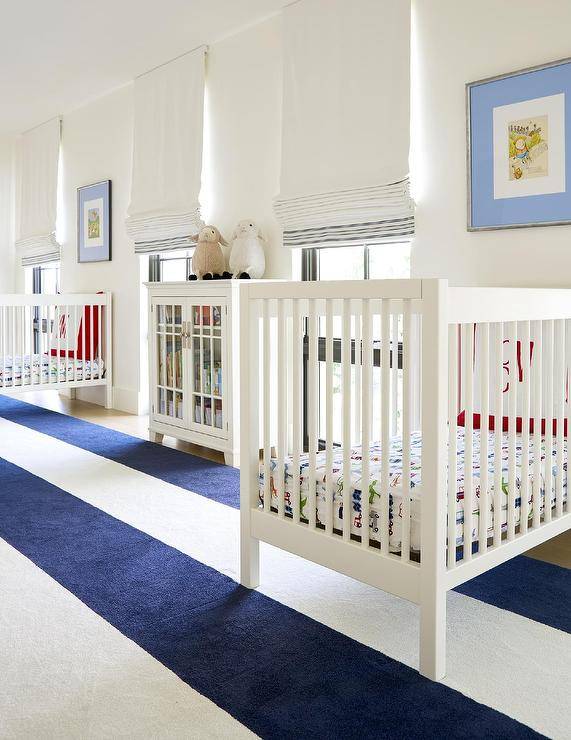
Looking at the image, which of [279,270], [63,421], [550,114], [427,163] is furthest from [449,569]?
[63,421]

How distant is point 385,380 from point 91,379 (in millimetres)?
3657

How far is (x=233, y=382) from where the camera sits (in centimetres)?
330

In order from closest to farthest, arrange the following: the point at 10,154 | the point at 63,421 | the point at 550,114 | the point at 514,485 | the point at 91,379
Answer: the point at 514,485
the point at 550,114
the point at 63,421
the point at 91,379
the point at 10,154

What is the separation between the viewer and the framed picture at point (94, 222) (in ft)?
16.3

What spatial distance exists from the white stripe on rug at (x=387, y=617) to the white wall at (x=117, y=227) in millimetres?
2037

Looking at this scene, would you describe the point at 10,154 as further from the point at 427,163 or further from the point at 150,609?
the point at 150,609

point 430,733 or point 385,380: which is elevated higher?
point 385,380

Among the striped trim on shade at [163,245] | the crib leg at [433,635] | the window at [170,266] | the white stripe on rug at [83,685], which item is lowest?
the white stripe on rug at [83,685]

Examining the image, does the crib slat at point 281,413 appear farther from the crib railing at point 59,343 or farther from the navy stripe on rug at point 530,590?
the crib railing at point 59,343

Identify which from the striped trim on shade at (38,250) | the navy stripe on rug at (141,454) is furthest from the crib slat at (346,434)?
the striped trim on shade at (38,250)

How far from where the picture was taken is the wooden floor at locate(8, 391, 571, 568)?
7.13ft

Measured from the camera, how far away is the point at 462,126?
2.75m

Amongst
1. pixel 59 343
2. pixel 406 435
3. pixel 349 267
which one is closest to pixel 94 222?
pixel 59 343

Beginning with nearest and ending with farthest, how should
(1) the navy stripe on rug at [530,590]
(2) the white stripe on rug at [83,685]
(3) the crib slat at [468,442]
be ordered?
1. (2) the white stripe on rug at [83,685]
2. (3) the crib slat at [468,442]
3. (1) the navy stripe on rug at [530,590]
